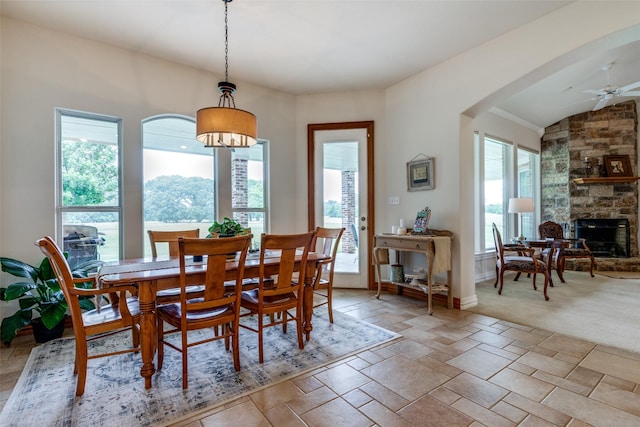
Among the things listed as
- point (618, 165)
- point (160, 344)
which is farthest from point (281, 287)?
point (618, 165)

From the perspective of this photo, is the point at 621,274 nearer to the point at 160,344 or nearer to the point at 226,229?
the point at 226,229

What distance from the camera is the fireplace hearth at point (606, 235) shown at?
599 centimetres

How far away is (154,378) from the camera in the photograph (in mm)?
2084

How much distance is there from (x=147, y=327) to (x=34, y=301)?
4.84ft

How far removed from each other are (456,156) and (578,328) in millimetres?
2081

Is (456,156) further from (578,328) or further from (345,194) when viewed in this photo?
(578,328)

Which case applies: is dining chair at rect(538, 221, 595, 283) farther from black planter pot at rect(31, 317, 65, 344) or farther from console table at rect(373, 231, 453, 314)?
black planter pot at rect(31, 317, 65, 344)

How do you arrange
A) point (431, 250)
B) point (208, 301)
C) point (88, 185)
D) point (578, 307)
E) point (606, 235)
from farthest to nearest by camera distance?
1. point (606, 235)
2. point (578, 307)
3. point (431, 250)
4. point (88, 185)
5. point (208, 301)

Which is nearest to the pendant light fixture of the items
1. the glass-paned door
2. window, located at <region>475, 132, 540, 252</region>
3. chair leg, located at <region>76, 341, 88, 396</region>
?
chair leg, located at <region>76, 341, 88, 396</region>

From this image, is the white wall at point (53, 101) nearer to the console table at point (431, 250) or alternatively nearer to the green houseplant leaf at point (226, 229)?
the green houseplant leaf at point (226, 229)

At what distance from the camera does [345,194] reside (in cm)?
453

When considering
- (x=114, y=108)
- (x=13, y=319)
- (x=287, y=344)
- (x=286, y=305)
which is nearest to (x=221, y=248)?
(x=286, y=305)

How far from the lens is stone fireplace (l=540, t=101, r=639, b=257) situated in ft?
19.9

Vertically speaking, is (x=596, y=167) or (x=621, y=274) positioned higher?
(x=596, y=167)
